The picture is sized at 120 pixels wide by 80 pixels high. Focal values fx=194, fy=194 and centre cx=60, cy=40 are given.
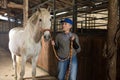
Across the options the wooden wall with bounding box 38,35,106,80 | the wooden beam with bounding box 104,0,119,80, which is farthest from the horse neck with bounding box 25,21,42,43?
the wooden beam with bounding box 104,0,119,80

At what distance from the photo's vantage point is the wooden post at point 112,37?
2.22 metres

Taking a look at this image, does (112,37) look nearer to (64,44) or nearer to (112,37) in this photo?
(112,37)

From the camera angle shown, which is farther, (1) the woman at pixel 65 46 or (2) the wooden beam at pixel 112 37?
(1) the woman at pixel 65 46

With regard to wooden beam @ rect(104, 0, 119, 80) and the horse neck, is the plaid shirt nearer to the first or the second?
wooden beam @ rect(104, 0, 119, 80)

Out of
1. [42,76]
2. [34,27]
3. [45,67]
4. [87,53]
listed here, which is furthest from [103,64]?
[45,67]

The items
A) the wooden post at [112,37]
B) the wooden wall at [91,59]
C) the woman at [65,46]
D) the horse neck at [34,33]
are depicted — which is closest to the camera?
the wooden post at [112,37]

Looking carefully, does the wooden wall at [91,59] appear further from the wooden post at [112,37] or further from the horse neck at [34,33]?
the horse neck at [34,33]

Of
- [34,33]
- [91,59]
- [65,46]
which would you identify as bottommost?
[91,59]

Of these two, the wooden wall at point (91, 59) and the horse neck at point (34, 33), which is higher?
the horse neck at point (34, 33)

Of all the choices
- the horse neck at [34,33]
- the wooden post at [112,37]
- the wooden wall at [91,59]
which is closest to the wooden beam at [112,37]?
the wooden post at [112,37]

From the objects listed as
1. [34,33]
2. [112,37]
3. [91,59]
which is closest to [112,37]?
[112,37]

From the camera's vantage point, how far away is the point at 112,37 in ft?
7.36

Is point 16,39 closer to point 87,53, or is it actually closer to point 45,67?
point 45,67

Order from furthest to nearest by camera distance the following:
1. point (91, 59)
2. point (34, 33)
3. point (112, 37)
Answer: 1. point (34, 33)
2. point (91, 59)
3. point (112, 37)
